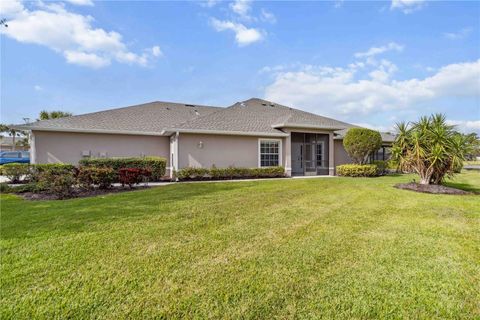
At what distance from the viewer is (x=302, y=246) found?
4523 millimetres

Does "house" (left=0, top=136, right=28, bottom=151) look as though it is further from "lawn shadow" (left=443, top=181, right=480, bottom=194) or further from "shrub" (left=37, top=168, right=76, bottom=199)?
"lawn shadow" (left=443, top=181, right=480, bottom=194)

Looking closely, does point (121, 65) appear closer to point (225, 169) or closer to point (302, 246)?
point (225, 169)

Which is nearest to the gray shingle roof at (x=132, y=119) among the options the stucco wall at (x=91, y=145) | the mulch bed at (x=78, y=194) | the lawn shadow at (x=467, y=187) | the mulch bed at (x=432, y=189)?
the stucco wall at (x=91, y=145)

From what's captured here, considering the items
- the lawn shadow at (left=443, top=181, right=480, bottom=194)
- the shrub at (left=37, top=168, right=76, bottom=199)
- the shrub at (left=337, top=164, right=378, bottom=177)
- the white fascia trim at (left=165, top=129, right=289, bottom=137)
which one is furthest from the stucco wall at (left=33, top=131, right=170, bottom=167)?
the lawn shadow at (left=443, top=181, right=480, bottom=194)

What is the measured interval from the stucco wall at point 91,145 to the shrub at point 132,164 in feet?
7.78

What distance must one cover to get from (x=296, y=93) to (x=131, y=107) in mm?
16724

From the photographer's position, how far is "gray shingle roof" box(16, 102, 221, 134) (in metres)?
15.3

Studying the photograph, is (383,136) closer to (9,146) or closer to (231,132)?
(231,132)

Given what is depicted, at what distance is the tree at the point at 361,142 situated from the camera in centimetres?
1715

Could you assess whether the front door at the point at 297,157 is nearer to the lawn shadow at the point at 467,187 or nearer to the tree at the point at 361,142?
the tree at the point at 361,142

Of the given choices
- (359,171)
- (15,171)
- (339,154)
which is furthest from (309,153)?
(15,171)

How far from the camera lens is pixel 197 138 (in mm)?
15906

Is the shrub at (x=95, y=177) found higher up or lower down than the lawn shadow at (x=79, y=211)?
higher up

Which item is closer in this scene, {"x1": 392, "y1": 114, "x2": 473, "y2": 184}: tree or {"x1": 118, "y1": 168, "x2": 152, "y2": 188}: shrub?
{"x1": 392, "y1": 114, "x2": 473, "y2": 184}: tree
